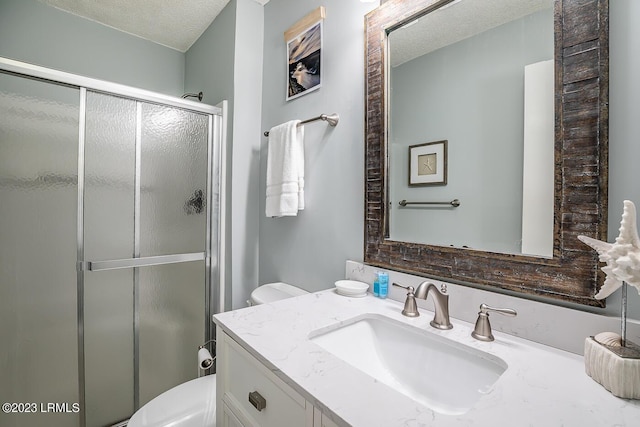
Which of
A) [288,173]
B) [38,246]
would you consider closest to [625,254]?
[288,173]

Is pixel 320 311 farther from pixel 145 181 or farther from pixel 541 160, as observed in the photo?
pixel 145 181

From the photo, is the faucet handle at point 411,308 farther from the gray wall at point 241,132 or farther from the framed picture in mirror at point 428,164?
the gray wall at point 241,132

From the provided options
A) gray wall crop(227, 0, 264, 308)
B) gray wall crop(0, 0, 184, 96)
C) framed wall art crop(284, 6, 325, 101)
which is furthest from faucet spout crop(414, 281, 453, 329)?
gray wall crop(0, 0, 184, 96)

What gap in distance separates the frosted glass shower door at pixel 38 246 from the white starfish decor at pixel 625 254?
1.86 meters

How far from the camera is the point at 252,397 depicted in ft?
2.24

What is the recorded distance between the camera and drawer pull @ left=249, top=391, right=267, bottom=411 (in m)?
0.66

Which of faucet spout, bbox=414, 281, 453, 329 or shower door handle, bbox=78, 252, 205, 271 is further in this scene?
shower door handle, bbox=78, 252, 205, 271

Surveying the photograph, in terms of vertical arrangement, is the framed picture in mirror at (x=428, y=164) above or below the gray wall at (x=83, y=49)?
below

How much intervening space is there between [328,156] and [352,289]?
0.61m

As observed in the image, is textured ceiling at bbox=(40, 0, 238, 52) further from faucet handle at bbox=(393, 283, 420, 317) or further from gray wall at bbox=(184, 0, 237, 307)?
faucet handle at bbox=(393, 283, 420, 317)

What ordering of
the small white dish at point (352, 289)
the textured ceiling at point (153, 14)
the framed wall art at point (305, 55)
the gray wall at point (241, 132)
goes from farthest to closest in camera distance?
the textured ceiling at point (153, 14) < the gray wall at point (241, 132) < the framed wall art at point (305, 55) < the small white dish at point (352, 289)

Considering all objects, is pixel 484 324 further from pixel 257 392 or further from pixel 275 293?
pixel 275 293

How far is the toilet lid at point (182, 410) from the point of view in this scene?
106 cm

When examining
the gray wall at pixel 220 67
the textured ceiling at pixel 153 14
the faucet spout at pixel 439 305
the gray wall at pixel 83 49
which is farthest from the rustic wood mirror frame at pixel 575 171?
the gray wall at pixel 83 49
